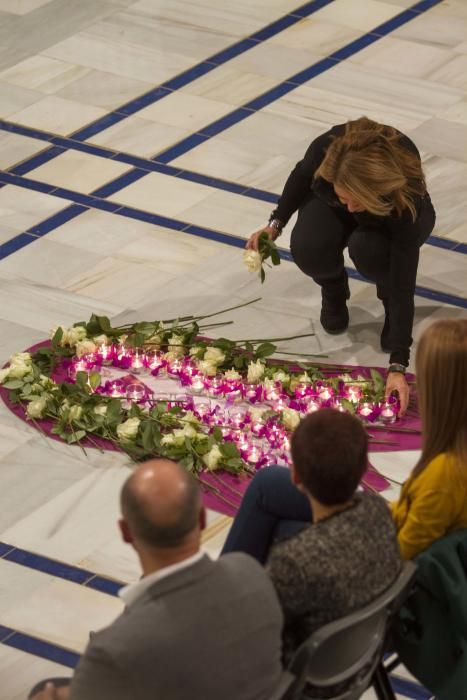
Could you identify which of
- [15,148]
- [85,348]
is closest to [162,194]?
[15,148]

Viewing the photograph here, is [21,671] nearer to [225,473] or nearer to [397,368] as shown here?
[225,473]

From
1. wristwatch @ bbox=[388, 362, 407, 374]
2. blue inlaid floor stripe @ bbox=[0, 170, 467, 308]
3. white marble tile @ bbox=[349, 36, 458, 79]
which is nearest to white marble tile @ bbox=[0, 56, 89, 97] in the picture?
blue inlaid floor stripe @ bbox=[0, 170, 467, 308]

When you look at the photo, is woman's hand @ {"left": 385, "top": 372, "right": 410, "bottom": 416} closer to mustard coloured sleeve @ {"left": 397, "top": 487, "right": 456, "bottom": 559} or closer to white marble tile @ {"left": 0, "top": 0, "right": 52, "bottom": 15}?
mustard coloured sleeve @ {"left": 397, "top": 487, "right": 456, "bottom": 559}

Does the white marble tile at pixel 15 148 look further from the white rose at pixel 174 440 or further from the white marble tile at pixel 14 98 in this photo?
the white rose at pixel 174 440

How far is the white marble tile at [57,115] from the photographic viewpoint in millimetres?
6031

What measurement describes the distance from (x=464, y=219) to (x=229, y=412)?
1572 millimetres

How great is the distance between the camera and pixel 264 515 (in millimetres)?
2955

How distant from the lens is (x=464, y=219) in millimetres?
5289

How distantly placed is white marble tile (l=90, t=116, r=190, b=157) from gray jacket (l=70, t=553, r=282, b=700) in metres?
3.63

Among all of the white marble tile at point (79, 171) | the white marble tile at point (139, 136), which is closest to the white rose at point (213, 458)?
the white marble tile at point (79, 171)

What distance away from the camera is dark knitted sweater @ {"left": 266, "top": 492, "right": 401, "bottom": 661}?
2.45 metres

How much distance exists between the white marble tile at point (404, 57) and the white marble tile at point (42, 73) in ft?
4.21

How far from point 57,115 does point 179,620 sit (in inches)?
163

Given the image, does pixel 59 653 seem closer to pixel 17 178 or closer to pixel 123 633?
pixel 123 633
